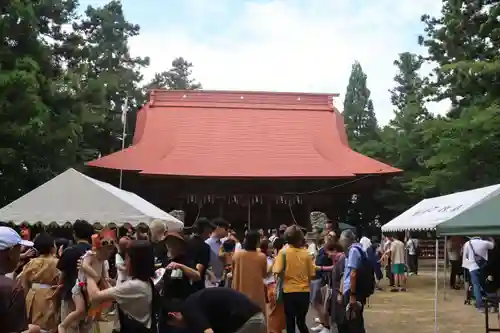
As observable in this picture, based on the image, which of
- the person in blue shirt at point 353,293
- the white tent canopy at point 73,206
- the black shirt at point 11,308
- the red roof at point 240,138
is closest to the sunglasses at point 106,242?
the black shirt at point 11,308

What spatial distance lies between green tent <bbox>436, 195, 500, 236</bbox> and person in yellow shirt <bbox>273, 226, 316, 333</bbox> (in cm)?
169

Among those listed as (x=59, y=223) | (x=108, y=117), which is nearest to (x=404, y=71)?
(x=108, y=117)

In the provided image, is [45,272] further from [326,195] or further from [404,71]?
[404,71]

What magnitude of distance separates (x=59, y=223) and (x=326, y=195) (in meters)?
17.1

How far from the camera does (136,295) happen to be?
3.82m

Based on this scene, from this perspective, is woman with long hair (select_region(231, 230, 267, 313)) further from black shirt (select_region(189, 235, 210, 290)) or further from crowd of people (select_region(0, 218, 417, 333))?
black shirt (select_region(189, 235, 210, 290))

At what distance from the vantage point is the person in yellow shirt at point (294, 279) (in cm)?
729

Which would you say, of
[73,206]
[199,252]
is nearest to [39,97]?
[73,206]

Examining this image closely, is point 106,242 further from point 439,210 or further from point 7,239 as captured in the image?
point 439,210

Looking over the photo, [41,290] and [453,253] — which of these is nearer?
[41,290]

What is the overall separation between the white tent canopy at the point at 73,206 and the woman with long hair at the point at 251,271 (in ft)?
6.50

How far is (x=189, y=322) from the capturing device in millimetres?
3527

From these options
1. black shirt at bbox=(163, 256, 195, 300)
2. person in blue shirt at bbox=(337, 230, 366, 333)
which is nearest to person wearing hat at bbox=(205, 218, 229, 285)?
person in blue shirt at bbox=(337, 230, 366, 333)

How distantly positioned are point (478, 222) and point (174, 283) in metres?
3.78
